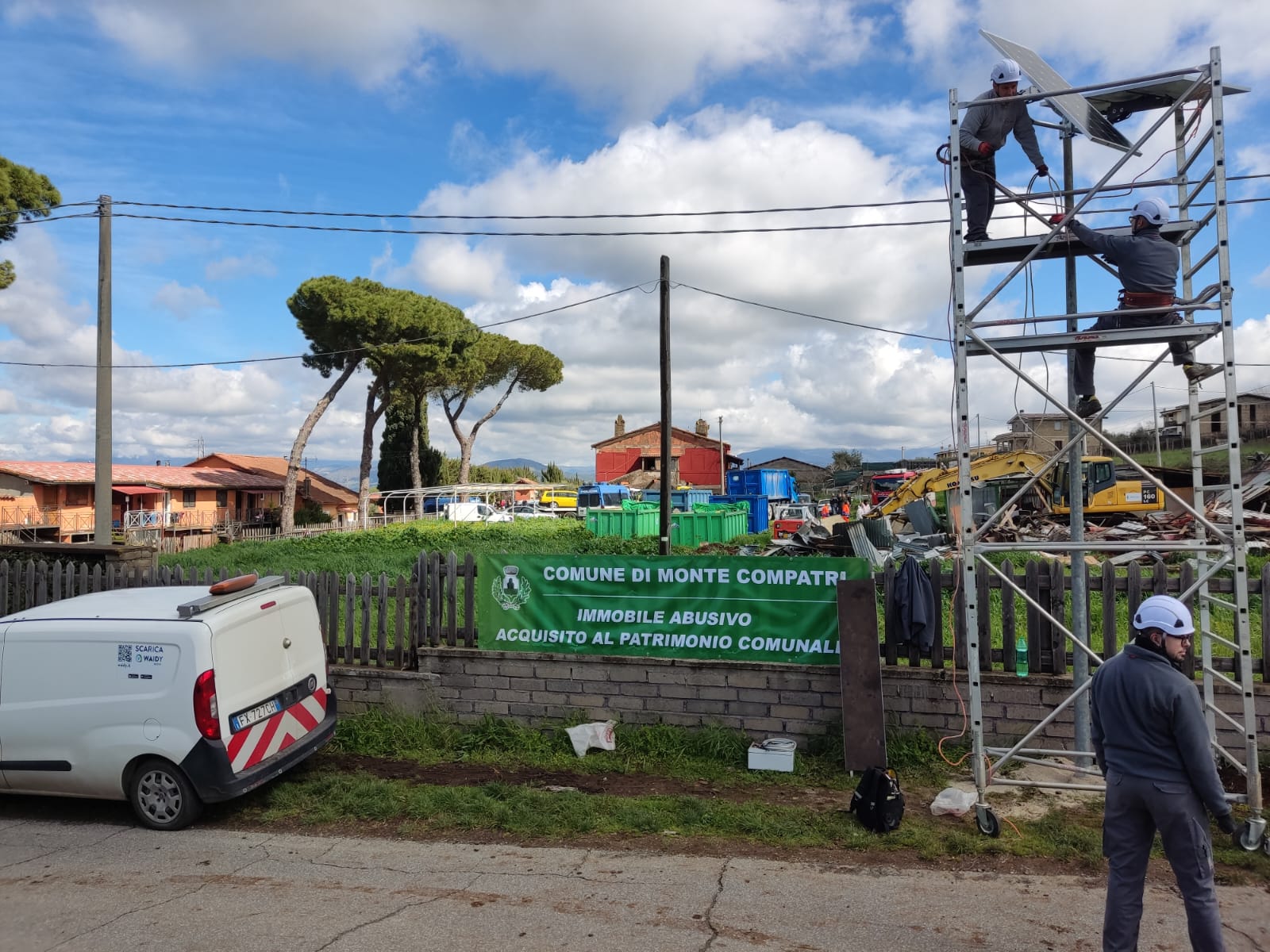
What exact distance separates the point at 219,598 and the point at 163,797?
152 centimetres

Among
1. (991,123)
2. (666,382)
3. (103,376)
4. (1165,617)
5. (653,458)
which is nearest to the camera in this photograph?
(1165,617)

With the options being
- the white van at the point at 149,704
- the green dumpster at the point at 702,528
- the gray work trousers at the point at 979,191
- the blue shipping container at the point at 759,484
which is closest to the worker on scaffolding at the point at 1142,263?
the gray work trousers at the point at 979,191

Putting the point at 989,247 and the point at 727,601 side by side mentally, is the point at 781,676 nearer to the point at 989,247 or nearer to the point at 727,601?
the point at 727,601

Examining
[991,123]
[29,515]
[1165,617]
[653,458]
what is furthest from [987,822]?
[653,458]

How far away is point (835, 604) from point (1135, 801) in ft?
13.0

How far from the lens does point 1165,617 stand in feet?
12.6

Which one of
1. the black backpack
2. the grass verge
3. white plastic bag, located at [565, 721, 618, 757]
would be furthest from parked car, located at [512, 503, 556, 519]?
the black backpack

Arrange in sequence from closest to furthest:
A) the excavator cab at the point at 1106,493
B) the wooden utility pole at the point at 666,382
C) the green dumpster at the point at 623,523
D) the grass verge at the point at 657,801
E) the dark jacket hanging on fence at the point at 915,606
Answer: the grass verge at the point at 657,801
the dark jacket hanging on fence at the point at 915,606
the wooden utility pole at the point at 666,382
the excavator cab at the point at 1106,493
the green dumpster at the point at 623,523

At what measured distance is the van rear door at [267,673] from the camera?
251 inches

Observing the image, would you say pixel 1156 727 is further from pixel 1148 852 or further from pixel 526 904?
pixel 526 904

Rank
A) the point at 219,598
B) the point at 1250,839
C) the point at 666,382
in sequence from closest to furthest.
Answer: the point at 1250,839 → the point at 219,598 → the point at 666,382

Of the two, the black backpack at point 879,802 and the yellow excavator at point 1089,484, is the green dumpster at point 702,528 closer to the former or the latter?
the yellow excavator at point 1089,484

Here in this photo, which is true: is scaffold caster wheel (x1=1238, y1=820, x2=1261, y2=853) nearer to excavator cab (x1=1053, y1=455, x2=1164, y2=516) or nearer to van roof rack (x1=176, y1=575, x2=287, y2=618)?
van roof rack (x1=176, y1=575, x2=287, y2=618)

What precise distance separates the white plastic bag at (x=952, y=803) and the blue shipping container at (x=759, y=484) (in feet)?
110
